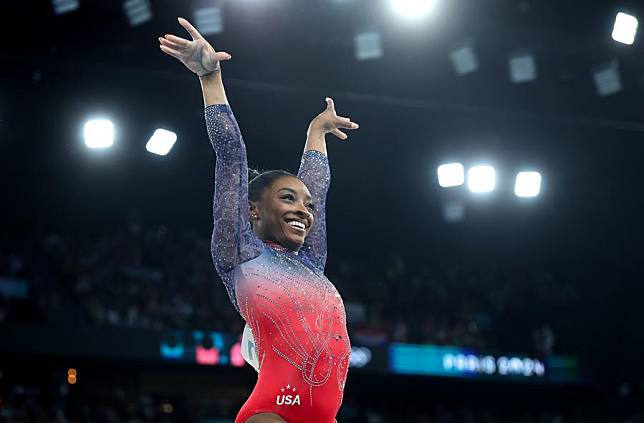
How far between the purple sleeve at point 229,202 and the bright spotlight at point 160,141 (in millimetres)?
5513

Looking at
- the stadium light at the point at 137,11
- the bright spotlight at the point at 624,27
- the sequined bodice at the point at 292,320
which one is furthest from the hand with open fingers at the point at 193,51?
the stadium light at the point at 137,11

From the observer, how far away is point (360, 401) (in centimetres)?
1805

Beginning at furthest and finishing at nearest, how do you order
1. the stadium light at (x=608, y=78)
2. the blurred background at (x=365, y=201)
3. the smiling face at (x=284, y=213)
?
the stadium light at (x=608, y=78), the blurred background at (x=365, y=201), the smiling face at (x=284, y=213)

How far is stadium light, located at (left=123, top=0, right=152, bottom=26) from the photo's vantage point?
31.8 feet

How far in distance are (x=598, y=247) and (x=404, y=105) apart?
23.6 ft

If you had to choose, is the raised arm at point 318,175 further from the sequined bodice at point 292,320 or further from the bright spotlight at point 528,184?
the bright spotlight at point 528,184

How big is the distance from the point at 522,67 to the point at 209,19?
3726 millimetres

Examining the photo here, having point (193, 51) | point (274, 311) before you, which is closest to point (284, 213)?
point (274, 311)

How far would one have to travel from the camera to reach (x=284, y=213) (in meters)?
3.06

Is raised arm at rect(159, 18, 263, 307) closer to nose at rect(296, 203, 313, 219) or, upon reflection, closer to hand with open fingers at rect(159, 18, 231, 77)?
hand with open fingers at rect(159, 18, 231, 77)

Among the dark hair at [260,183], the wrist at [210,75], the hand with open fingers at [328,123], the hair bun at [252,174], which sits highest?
the hand with open fingers at [328,123]

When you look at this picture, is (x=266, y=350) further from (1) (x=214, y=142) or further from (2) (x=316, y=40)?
(2) (x=316, y=40)

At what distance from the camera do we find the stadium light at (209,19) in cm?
962

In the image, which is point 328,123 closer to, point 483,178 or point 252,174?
point 252,174
